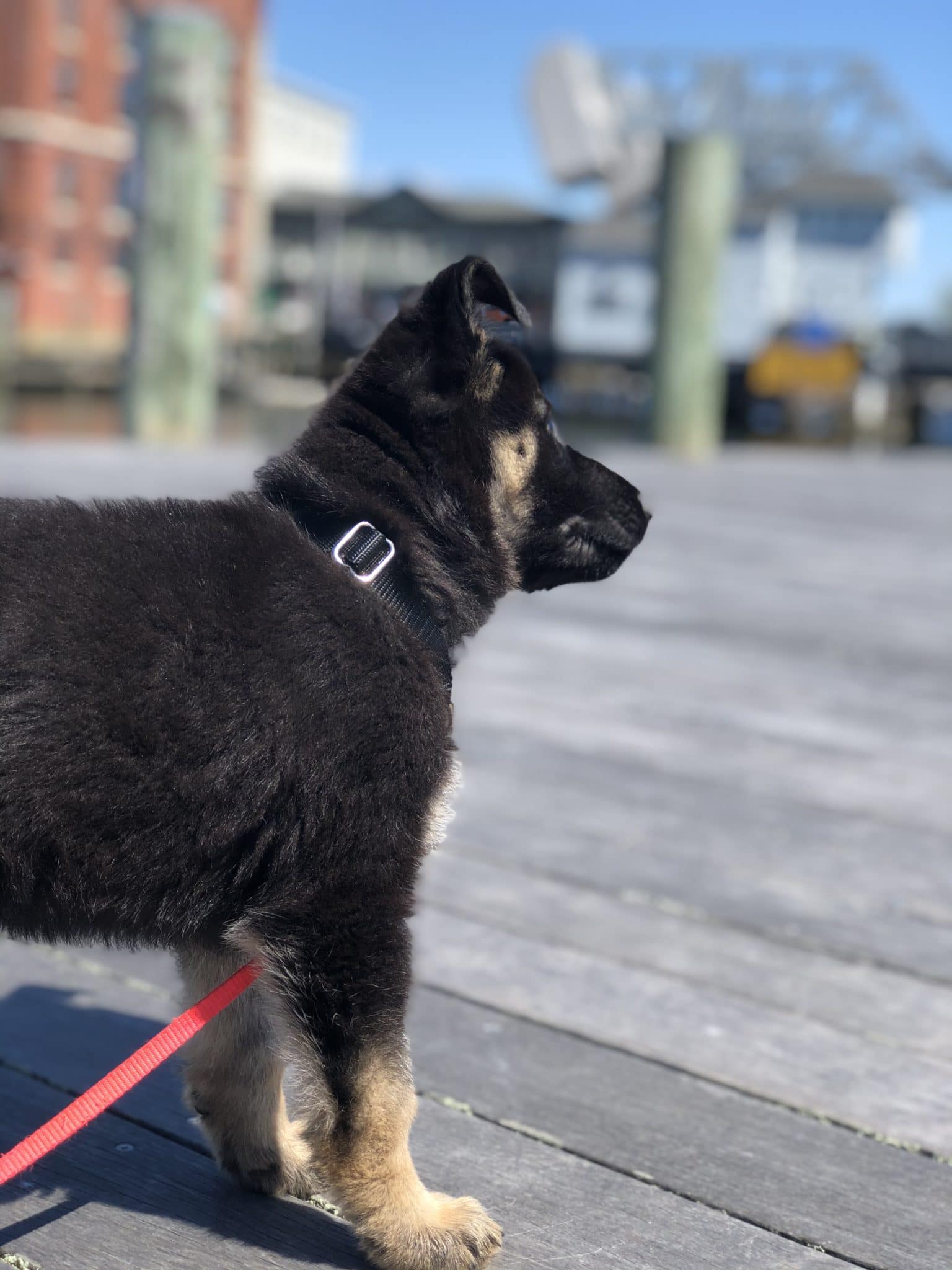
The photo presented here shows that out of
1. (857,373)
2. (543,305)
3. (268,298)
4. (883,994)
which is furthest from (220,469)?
(268,298)

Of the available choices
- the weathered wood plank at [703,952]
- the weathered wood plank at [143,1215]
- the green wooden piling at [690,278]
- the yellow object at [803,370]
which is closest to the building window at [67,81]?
the yellow object at [803,370]

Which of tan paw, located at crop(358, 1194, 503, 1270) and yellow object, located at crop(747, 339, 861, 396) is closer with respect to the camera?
tan paw, located at crop(358, 1194, 503, 1270)

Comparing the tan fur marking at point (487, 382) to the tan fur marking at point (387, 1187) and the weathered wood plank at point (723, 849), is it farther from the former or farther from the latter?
the weathered wood plank at point (723, 849)

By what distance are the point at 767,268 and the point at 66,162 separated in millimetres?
26148

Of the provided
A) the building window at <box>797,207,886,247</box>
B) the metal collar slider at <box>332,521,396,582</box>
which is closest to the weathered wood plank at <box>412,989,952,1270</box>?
the metal collar slider at <box>332,521,396,582</box>

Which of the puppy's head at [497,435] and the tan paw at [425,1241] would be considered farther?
the puppy's head at [497,435]

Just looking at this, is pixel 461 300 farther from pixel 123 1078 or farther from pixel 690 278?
pixel 690 278

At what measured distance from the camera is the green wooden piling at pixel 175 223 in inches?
522

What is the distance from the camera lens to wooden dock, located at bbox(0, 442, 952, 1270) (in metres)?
2.40

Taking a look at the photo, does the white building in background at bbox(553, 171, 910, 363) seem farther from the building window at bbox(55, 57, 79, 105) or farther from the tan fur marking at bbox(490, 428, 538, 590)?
the tan fur marking at bbox(490, 428, 538, 590)

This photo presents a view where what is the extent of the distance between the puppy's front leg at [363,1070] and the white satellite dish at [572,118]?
3431 cm

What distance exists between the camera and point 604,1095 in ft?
9.39

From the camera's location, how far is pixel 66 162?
172 ft

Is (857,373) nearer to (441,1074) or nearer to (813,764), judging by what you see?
(813,764)
